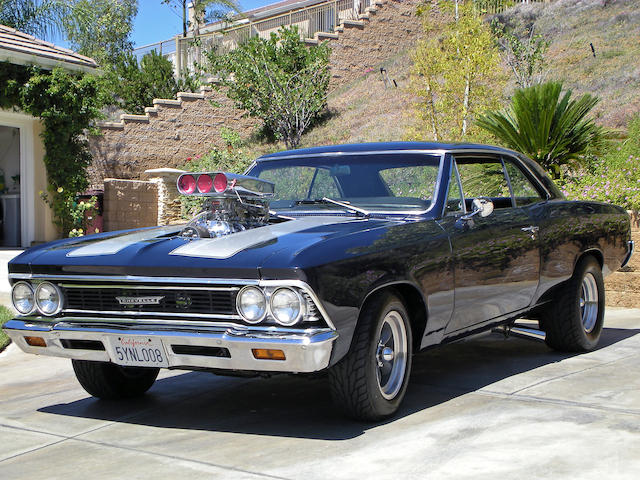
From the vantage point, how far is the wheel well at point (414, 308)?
4.60m

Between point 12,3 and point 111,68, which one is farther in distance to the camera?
point 111,68

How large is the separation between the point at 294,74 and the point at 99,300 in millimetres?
21531

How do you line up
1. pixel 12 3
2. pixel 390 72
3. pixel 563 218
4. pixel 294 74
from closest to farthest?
pixel 563 218, pixel 12 3, pixel 294 74, pixel 390 72

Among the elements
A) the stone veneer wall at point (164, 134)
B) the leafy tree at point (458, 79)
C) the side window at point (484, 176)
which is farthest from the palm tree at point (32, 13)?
the side window at point (484, 176)

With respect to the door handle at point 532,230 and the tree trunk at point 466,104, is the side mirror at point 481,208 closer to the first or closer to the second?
the door handle at point 532,230

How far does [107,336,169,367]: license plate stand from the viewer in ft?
13.7

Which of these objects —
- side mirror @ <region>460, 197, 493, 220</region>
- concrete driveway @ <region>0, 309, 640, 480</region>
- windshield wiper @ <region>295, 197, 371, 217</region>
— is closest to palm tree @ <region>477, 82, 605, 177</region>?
Result: concrete driveway @ <region>0, 309, 640, 480</region>

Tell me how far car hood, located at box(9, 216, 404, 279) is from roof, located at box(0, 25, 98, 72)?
Result: 1000cm

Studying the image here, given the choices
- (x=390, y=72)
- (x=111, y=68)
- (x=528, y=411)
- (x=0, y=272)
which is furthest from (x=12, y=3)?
(x=528, y=411)

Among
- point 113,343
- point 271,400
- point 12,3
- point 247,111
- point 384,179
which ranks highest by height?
point 12,3

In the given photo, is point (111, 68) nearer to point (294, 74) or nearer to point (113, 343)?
point (294, 74)

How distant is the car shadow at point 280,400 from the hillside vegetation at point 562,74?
1441 cm

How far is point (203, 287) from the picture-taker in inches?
162

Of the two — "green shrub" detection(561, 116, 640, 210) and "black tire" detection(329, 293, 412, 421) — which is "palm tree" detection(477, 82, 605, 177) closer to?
"green shrub" detection(561, 116, 640, 210)
